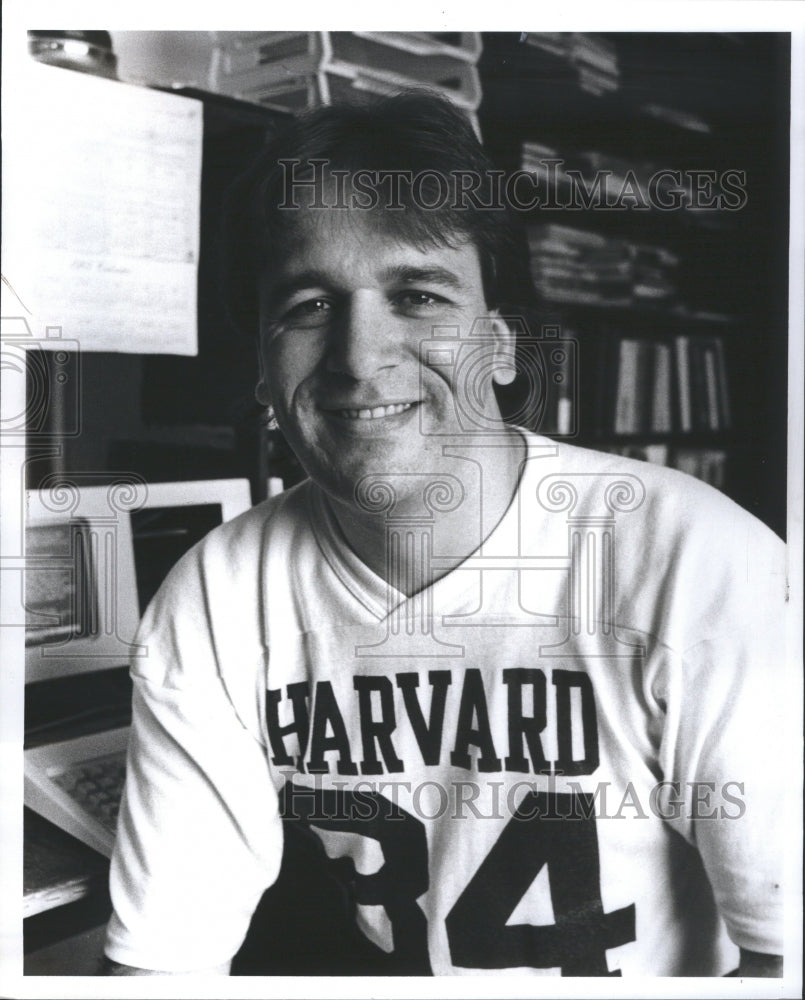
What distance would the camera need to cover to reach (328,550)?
1.18m

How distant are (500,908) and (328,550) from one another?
1.53 feet

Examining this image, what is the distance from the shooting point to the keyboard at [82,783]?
1187 millimetres

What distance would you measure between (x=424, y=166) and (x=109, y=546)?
0.59 m

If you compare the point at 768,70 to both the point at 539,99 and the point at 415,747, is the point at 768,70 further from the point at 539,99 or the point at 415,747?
the point at 415,747

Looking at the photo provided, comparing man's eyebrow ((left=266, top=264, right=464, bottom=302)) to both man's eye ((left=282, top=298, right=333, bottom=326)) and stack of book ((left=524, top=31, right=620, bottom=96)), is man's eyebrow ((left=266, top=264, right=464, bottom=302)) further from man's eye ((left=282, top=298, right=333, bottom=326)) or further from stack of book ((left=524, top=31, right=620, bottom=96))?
stack of book ((left=524, top=31, right=620, bottom=96))

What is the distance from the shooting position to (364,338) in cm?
113

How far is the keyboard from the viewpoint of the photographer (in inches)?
46.7

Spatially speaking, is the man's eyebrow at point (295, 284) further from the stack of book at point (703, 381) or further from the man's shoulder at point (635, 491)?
the stack of book at point (703, 381)

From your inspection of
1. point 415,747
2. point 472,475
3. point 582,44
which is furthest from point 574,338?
point 415,747

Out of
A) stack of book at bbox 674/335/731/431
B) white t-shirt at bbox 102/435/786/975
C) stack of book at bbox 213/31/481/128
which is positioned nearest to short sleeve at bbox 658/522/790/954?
white t-shirt at bbox 102/435/786/975

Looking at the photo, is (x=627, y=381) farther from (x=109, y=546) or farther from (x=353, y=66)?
(x=109, y=546)

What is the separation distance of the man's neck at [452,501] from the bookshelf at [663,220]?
8 cm

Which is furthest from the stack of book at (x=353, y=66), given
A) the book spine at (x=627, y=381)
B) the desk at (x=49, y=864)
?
the desk at (x=49, y=864)
